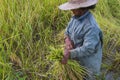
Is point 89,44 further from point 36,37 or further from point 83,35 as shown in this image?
point 36,37

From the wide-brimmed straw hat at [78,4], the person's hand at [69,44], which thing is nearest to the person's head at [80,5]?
the wide-brimmed straw hat at [78,4]

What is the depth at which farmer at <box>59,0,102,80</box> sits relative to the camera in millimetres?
2305

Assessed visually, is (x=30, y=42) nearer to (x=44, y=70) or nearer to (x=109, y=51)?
(x=44, y=70)

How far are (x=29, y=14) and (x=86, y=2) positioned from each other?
3.41 ft

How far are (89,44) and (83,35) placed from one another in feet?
0.34

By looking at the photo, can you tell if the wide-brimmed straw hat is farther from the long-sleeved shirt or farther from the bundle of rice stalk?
the bundle of rice stalk

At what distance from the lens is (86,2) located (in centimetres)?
232

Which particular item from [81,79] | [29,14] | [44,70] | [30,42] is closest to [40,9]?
[29,14]

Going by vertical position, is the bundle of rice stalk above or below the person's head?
below

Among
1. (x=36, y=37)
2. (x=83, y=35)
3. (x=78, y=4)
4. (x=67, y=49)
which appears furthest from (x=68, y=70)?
(x=36, y=37)

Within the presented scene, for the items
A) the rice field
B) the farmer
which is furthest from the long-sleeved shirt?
the rice field

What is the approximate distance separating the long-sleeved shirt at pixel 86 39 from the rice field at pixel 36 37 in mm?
256

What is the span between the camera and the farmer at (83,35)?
7.56ft

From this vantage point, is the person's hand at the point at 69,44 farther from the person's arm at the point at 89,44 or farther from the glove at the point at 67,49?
the person's arm at the point at 89,44
